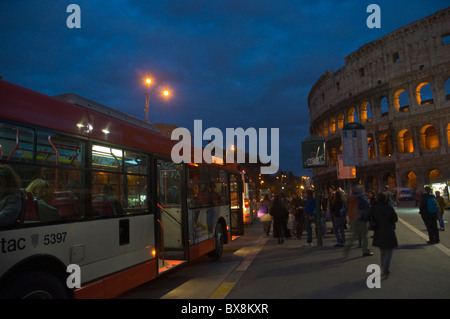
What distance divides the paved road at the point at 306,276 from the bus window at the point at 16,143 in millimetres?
3600

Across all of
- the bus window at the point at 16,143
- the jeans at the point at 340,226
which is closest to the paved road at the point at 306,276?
the jeans at the point at 340,226

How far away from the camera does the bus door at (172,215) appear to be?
7.83 meters

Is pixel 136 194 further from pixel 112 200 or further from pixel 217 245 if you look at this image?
pixel 217 245

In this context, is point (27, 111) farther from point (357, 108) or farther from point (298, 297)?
point (357, 108)

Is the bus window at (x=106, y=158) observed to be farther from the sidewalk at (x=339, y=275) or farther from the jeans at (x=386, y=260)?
the jeans at (x=386, y=260)

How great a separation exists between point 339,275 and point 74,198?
5.27m

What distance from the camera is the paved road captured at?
18.6 feet

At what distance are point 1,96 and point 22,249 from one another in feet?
5.50

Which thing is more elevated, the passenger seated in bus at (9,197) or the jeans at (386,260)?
the passenger seated in bus at (9,197)

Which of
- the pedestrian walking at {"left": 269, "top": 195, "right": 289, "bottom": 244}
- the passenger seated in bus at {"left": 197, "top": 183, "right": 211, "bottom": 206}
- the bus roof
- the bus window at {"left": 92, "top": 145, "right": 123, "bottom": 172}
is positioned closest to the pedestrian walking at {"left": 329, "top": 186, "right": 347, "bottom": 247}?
the pedestrian walking at {"left": 269, "top": 195, "right": 289, "bottom": 244}

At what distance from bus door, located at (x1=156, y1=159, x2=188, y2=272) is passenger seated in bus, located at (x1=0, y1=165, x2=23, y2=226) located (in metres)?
3.80
